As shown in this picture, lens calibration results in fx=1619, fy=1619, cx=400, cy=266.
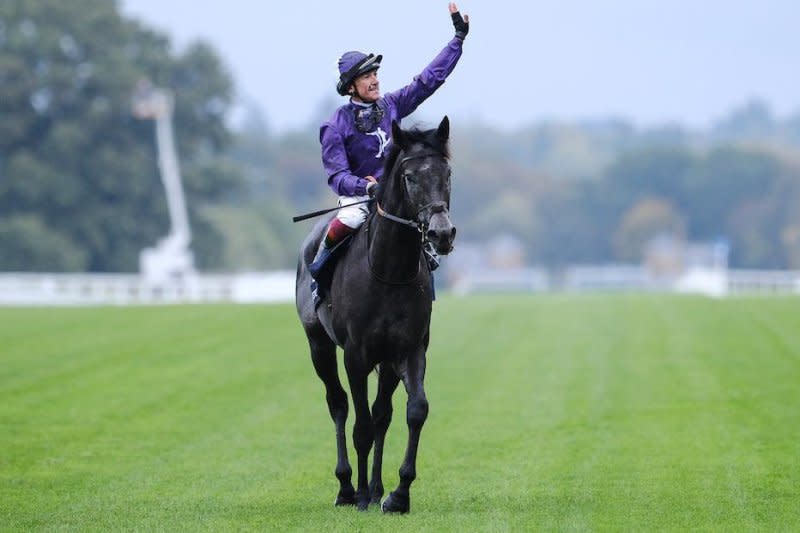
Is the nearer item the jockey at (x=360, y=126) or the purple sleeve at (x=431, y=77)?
the jockey at (x=360, y=126)

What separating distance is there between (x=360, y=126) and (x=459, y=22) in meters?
1.13

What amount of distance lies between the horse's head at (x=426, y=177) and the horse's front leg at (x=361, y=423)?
1230 millimetres

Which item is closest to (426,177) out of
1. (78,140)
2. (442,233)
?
(442,233)

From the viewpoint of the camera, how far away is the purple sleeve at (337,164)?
1145cm

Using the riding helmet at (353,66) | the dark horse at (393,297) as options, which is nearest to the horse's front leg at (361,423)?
the dark horse at (393,297)

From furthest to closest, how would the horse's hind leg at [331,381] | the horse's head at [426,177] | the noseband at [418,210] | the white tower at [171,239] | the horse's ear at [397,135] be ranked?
1. the white tower at [171,239]
2. the horse's hind leg at [331,381]
3. the horse's ear at [397,135]
4. the noseband at [418,210]
5. the horse's head at [426,177]

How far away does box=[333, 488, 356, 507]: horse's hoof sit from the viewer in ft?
38.4

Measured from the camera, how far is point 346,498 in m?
11.7

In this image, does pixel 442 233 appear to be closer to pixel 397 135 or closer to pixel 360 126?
pixel 397 135

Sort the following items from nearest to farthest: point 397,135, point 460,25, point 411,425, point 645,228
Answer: point 397,135
point 411,425
point 460,25
point 645,228

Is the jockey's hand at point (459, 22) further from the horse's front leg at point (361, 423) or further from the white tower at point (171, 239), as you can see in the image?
the white tower at point (171, 239)

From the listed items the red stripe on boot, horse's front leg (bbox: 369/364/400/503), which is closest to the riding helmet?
the red stripe on boot

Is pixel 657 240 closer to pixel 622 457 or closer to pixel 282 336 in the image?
pixel 282 336

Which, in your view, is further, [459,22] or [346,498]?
[459,22]
